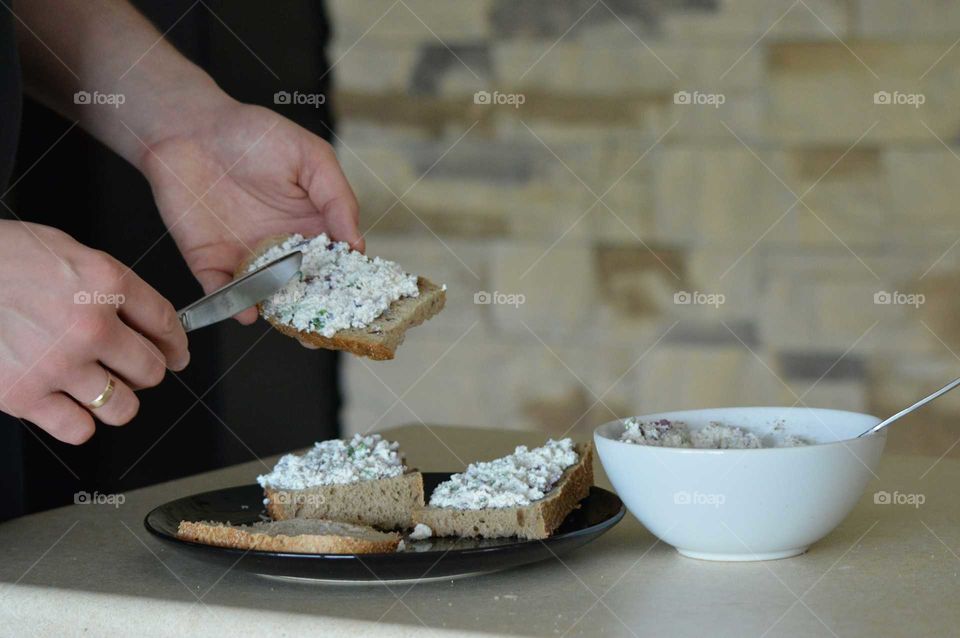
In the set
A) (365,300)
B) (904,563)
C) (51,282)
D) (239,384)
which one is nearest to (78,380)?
(51,282)

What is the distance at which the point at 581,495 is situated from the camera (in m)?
1.06

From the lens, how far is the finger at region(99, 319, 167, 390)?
3.17 ft

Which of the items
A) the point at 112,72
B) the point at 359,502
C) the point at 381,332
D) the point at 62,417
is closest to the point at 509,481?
the point at 359,502

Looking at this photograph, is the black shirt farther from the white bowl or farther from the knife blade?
the white bowl

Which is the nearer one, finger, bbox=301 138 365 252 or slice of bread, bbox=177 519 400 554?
slice of bread, bbox=177 519 400 554

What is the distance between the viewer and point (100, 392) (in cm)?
99

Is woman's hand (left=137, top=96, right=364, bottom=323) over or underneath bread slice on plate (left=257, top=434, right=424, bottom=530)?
over

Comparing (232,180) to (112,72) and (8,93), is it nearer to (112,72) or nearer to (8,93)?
(112,72)

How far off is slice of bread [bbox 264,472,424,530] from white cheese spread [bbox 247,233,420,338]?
0.22m

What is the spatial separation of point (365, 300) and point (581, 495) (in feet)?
1.11

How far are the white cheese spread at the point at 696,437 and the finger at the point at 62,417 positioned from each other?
0.48m

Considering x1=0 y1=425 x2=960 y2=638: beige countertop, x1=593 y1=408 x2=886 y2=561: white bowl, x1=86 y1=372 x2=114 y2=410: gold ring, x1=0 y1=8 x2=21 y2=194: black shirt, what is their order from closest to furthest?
1. x1=0 y1=425 x2=960 y2=638: beige countertop
2. x1=593 y1=408 x2=886 y2=561: white bowl
3. x1=86 y1=372 x2=114 y2=410: gold ring
4. x1=0 y1=8 x2=21 y2=194: black shirt

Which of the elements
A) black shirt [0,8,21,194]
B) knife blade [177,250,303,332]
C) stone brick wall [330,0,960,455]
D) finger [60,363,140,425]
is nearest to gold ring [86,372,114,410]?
finger [60,363,140,425]

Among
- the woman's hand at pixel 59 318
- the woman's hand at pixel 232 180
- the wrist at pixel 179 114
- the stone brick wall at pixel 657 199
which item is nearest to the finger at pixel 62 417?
the woman's hand at pixel 59 318
